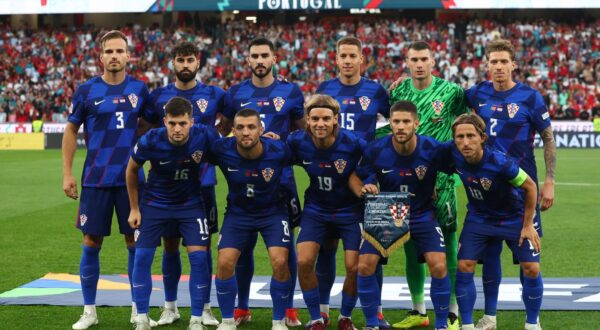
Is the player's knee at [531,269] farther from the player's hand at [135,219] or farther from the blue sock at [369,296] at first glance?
the player's hand at [135,219]

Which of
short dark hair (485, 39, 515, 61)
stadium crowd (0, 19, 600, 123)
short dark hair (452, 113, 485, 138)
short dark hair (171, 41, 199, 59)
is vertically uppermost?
stadium crowd (0, 19, 600, 123)

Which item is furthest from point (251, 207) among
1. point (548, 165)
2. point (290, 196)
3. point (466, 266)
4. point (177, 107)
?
point (548, 165)

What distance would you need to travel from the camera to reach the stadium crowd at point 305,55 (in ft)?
118

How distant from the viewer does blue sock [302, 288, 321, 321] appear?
22.4 feet

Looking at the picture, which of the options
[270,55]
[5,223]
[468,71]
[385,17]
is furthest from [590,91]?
[270,55]

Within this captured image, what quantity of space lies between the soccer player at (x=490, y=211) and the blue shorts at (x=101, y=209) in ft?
8.36

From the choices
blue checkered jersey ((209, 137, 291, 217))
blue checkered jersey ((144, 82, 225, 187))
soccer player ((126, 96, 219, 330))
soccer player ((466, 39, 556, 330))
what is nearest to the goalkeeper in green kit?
soccer player ((466, 39, 556, 330))

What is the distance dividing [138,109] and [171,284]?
4.57 feet

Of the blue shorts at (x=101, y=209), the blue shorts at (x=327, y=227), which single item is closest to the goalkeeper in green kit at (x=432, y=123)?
the blue shorts at (x=327, y=227)

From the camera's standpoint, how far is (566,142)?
3077 cm

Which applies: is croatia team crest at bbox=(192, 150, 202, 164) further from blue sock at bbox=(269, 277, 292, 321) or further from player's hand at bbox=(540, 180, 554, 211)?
player's hand at bbox=(540, 180, 554, 211)

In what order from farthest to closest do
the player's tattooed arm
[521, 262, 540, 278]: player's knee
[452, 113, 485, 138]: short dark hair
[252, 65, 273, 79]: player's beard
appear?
[252, 65, 273, 79]: player's beard, the player's tattooed arm, [521, 262, 540, 278]: player's knee, [452, 113, 485, 138]: short dark hair

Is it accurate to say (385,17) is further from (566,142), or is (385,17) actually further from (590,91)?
(566,142)

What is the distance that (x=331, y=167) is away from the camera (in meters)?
6.83
